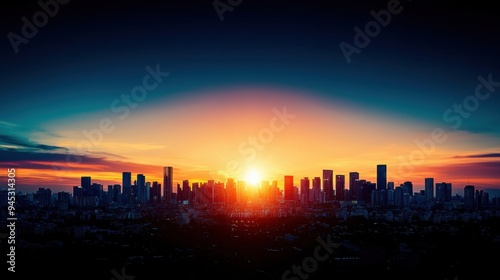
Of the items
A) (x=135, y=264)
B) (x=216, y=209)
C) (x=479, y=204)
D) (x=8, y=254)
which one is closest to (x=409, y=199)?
(x=479, y=204)

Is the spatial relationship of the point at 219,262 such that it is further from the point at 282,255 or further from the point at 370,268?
the point at 370,268

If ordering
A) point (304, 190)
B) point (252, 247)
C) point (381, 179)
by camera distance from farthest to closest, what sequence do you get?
point (304, 190), point (381, 179), point (252, 247)

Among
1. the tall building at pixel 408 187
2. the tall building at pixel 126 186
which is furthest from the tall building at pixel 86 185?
the tall building at pixel 408 187

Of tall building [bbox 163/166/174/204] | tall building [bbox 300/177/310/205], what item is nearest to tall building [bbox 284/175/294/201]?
tall building [bbox 300/177/310/205]

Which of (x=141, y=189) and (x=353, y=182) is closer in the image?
(x=353, y=182)

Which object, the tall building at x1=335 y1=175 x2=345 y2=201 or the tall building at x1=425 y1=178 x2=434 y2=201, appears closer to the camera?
the tall building at x1=335 y1=175 x2=345 y2=201

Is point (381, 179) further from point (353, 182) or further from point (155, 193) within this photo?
point (155, 193)

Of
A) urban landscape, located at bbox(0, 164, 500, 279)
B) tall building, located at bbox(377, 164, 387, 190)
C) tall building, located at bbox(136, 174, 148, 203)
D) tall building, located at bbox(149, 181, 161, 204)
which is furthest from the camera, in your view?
tall building, located at bbox(136, 174, 148, 203)

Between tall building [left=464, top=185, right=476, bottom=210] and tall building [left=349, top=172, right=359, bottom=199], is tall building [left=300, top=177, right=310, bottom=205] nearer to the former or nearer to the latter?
tall building [left=349, top=172, right=359, bottom=199]

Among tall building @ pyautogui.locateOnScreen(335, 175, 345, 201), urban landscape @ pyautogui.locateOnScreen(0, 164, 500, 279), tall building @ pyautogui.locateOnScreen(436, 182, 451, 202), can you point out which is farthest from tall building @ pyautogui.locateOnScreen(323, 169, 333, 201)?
tall building @ pyautogui.locateOnScreen(436, 182, 451, 202)

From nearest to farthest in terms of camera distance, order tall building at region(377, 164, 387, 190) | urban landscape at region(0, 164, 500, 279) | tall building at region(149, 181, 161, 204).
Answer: urban landscape at region(0, 164, 500, 279)
tall building at region(377, 164, 387, 190)
tall building at region(149, 181, 161, 204)

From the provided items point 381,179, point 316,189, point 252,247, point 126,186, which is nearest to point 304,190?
point 316,189

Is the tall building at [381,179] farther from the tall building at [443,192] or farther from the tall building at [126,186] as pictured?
the tall building at [126,186]
